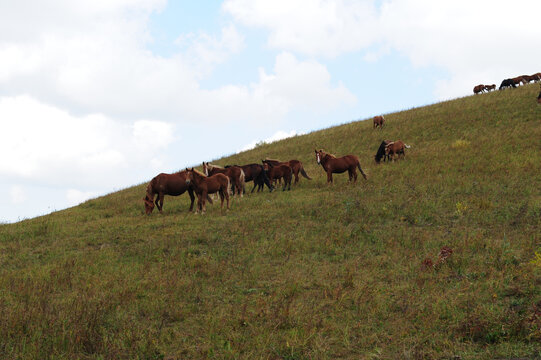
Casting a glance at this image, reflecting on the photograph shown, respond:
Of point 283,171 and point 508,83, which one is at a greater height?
point 508,83

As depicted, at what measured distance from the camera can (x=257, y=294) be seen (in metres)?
8.86

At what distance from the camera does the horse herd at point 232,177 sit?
1789 cm

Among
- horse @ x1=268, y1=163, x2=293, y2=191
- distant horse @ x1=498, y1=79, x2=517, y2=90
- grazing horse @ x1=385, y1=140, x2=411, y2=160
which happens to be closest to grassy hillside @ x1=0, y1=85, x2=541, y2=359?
horse @ x1=268, y1=163, x2=293, y2=191

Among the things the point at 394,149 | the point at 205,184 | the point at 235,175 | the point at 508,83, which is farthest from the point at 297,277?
the point at 508,83

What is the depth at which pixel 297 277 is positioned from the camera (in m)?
9.57

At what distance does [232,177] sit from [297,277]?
12.5 m

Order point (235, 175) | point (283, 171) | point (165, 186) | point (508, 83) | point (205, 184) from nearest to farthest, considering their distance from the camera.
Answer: point (205, 184), point (165, 186), point (235, 175), point (283, 171), point (508, 83)

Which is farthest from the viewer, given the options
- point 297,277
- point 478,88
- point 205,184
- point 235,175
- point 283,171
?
point 478,88

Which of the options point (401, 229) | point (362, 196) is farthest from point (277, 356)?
point (362, 196)

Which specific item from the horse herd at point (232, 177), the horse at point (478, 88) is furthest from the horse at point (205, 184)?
the horse at point (478, 88)

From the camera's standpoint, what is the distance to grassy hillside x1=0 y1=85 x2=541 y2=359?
6609mm

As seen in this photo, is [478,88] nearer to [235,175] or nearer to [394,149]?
[394,149]

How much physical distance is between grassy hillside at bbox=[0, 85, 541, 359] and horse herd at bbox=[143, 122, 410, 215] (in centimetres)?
98

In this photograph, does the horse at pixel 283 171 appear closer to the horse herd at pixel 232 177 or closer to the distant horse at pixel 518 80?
the horse herd at pixel 232 177
